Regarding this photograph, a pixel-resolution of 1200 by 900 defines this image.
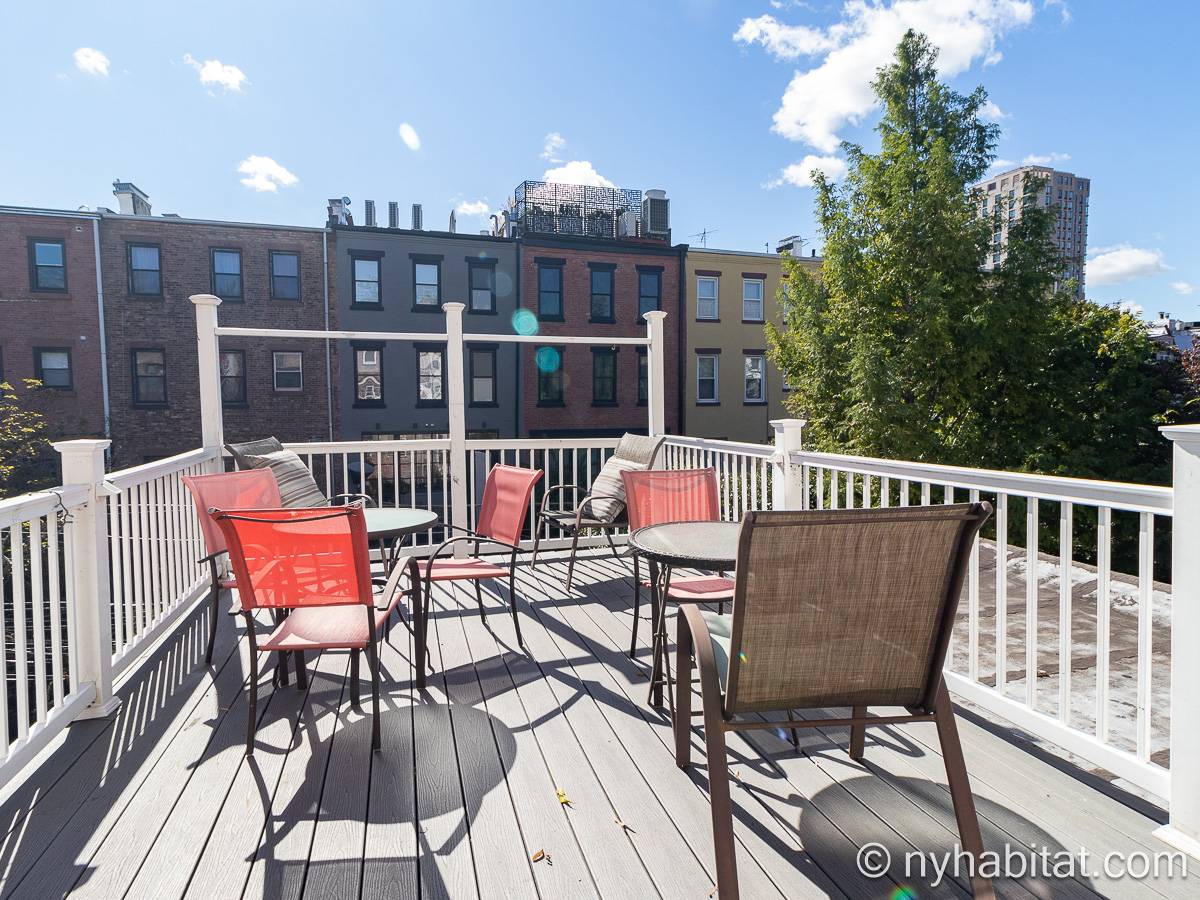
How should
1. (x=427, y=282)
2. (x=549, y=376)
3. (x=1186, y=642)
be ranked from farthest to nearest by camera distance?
(x=549, y=376) → (x=427, y=282) → (x=1186, y=642)

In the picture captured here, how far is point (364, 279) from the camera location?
16750 millimetres

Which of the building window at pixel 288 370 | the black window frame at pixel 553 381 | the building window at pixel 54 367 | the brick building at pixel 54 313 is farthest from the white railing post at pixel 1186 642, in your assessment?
the building window at pixel 54 367

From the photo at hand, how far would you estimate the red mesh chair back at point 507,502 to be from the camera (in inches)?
129

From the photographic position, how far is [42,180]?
603 inches

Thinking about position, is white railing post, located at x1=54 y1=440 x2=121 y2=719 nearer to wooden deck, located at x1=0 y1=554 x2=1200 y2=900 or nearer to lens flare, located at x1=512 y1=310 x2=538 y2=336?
wooden deck, located at x1=0 y1=554 x2=1200 y2=900

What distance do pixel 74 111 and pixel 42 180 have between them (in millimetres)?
4258

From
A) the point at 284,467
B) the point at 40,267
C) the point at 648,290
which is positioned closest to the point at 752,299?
the point at 648,290

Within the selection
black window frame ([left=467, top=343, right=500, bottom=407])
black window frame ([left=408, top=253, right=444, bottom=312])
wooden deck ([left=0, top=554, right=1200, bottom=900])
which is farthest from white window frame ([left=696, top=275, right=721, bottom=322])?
wooden deck ([left=0, top=554, right=1200, bottom=900])

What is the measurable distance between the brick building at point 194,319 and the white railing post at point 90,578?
14.5 meters

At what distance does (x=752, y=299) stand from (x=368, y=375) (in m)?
11.6

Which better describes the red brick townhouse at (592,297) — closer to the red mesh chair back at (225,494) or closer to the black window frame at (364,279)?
the black window frame at (364,279)

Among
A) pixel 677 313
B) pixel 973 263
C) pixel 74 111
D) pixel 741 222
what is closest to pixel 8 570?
pixel 74 111

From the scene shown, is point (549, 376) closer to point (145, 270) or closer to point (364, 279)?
point (364, 279)

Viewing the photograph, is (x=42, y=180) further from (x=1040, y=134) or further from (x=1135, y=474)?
(x=1135, y=474)
